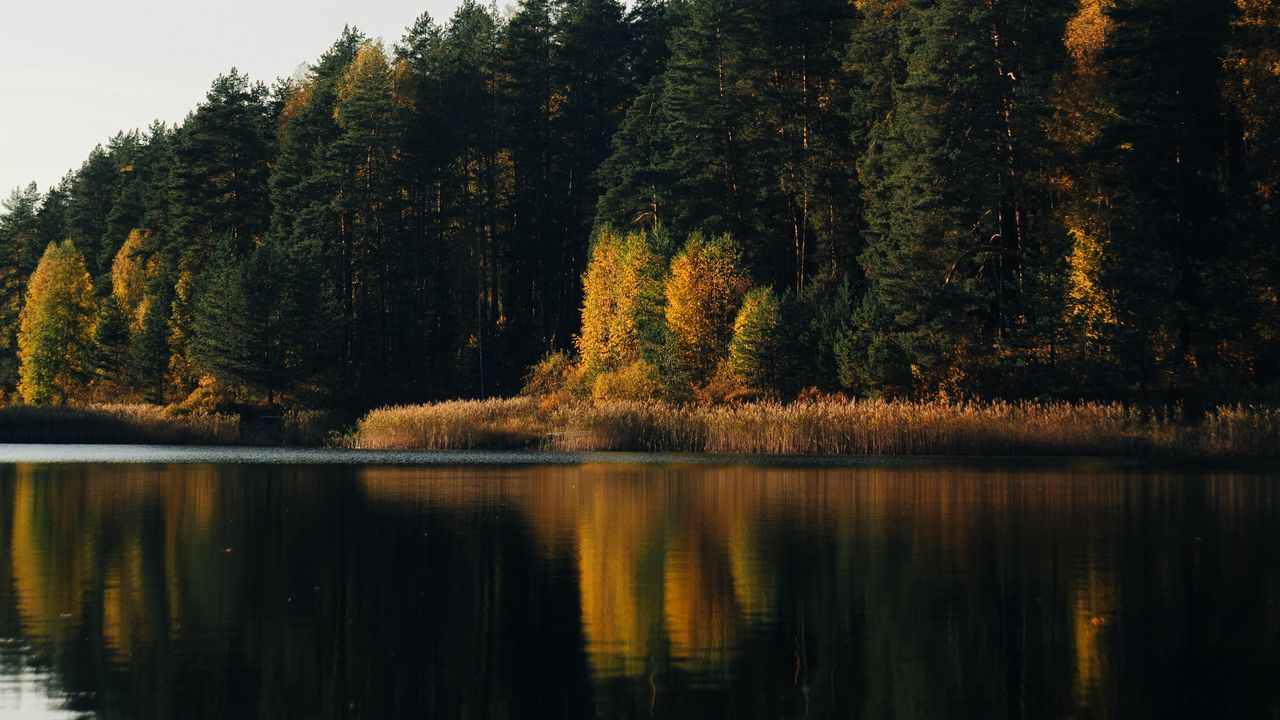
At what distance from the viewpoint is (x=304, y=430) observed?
67.4 m

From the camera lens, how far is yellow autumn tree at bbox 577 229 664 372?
235ft

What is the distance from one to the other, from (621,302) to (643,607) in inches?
2316

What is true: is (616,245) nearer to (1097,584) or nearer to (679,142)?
(679,142)

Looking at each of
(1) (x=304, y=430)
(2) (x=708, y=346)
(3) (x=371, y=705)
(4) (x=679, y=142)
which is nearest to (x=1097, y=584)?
(3) (x=371, y=705)

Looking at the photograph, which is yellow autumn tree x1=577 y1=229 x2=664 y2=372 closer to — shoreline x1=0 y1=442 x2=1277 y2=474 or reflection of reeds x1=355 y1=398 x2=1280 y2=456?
reflection of reeds x1=355 y1=398 x2=1280 y2=456

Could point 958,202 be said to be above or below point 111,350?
above

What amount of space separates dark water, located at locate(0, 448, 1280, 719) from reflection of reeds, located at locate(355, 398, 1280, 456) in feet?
51.5

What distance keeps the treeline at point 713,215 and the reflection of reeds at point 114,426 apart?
962cm

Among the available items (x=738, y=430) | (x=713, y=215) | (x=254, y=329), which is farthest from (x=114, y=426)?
(x=738, y=430)

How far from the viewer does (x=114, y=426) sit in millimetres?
66438

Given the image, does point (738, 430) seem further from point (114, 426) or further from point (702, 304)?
point (114, 426)

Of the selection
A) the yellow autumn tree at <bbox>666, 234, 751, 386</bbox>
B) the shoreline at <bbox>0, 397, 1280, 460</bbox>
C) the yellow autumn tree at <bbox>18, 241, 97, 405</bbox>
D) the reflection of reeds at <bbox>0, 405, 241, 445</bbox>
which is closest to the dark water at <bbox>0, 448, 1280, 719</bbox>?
the shoreline at <bbox>0, 397, 1280, 460</bbox>

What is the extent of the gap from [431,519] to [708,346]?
1712 inches

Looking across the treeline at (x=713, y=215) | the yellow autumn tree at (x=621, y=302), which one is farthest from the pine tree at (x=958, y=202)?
the yellow autumn tree at (x=621, y=302)
